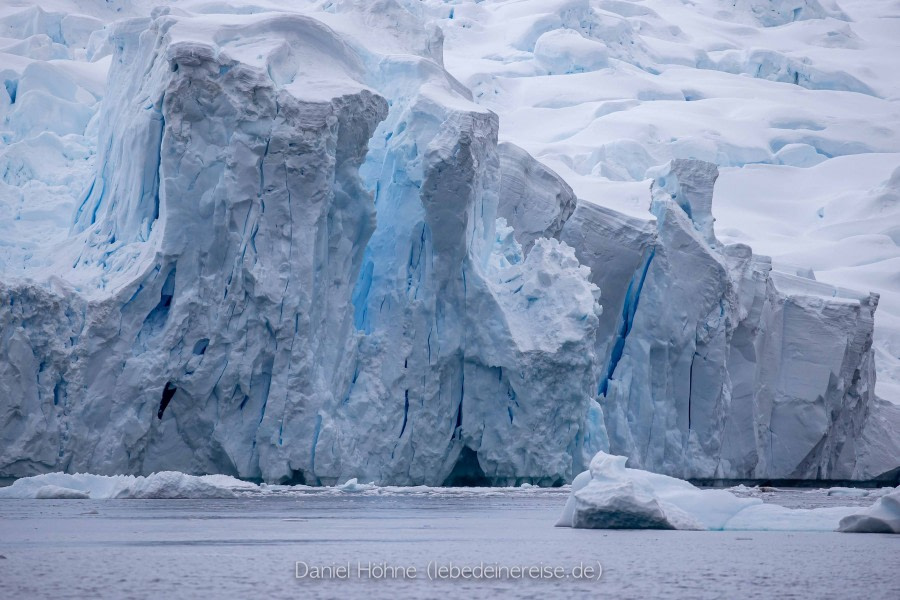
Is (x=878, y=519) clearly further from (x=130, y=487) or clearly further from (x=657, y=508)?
(x=130, y=487)

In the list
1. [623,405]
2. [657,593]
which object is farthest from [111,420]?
[657,593]

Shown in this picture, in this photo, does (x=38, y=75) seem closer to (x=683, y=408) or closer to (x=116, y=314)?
(x=116, y=314)

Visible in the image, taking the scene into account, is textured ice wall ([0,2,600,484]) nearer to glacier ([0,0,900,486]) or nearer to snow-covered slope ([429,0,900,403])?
glacier ([0,0,900,486])

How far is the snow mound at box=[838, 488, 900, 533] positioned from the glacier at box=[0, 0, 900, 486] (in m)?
7.57

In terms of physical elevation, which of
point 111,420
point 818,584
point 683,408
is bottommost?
point 683,408

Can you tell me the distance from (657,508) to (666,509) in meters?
0.38

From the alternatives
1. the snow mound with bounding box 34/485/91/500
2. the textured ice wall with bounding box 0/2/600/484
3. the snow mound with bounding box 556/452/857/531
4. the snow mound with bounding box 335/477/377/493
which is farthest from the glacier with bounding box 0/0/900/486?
the snow mound with bounding box 556/452/857/531

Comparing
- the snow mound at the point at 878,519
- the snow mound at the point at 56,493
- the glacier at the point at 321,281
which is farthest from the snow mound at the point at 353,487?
the snow mound at the point at 878,519

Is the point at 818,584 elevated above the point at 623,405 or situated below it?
above

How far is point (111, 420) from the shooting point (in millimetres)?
15672

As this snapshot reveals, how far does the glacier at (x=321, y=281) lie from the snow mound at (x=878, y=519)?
7.57 metres

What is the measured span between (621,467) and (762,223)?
33.8 metres

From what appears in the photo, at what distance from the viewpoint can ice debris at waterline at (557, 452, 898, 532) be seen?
10164mm

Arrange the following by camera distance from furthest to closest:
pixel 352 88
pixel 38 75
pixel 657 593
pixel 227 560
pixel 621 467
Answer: pixel 38 75, pixel 352 88, pixel 621 467, pixel 227 560, pixel 657 593
